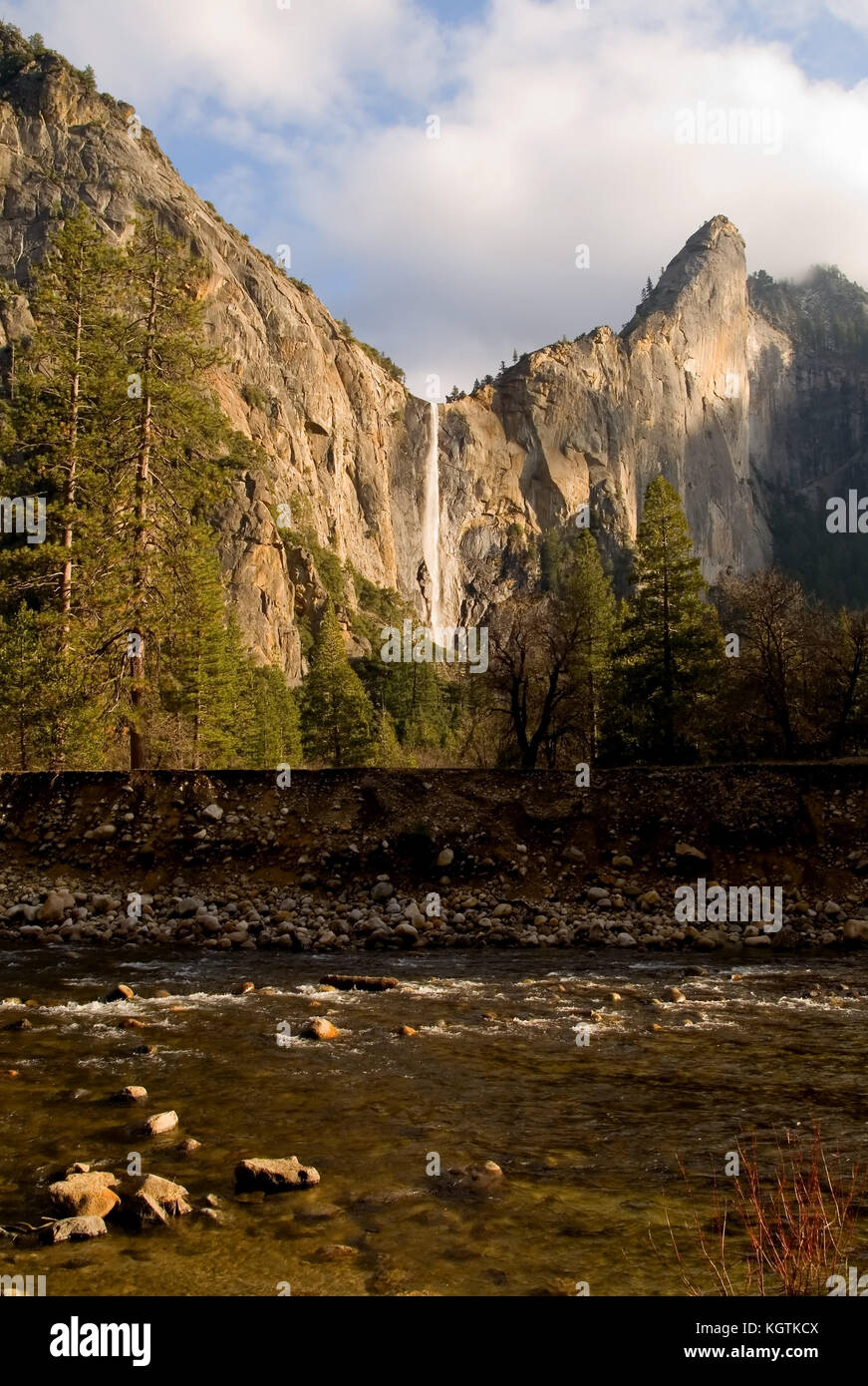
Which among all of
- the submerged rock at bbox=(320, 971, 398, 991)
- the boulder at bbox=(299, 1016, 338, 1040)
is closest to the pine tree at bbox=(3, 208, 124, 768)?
the submerged rock at bbox=(320, 971, 398, 991)

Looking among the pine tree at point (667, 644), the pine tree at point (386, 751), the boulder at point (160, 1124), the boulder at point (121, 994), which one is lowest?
the boulder at point (121, 994)

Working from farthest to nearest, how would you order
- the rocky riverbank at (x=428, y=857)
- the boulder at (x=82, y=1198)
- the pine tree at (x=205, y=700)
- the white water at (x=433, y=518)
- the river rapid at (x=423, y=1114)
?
the white water at (x=433, y=518), the pine tree at (x=205, y=700), the rocky riverbank at (x=428, y=857), the boulder at (x=82, y=1198), the river rapid at (x=423, y=1114)

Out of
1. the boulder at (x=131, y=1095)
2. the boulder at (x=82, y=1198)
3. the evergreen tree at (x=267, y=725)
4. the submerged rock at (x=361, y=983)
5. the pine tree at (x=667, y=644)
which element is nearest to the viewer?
the boulder at (x=82, y=1198)

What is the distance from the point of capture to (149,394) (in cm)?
2688

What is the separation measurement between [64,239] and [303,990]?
83.0ft

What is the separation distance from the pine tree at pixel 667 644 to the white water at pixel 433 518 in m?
104

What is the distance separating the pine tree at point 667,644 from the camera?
34.9 metres

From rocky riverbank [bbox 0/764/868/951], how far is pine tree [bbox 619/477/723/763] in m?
10.2

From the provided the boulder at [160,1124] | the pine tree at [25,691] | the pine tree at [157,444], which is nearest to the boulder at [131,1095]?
the boulder at [160,1124]

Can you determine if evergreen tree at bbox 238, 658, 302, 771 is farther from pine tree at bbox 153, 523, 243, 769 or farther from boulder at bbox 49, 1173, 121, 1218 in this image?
boulder at bbox 49, 1173, 121, 1218

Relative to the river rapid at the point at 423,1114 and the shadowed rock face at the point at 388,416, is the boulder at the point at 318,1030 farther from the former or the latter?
the shadowed rock face at the point at 388,416

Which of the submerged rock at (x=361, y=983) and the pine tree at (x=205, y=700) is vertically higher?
the pine tree at (x=205, y=700)

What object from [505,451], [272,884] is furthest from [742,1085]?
[505,451]

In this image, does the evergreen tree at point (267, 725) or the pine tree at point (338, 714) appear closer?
the evergreen tree at point (267, 725)
